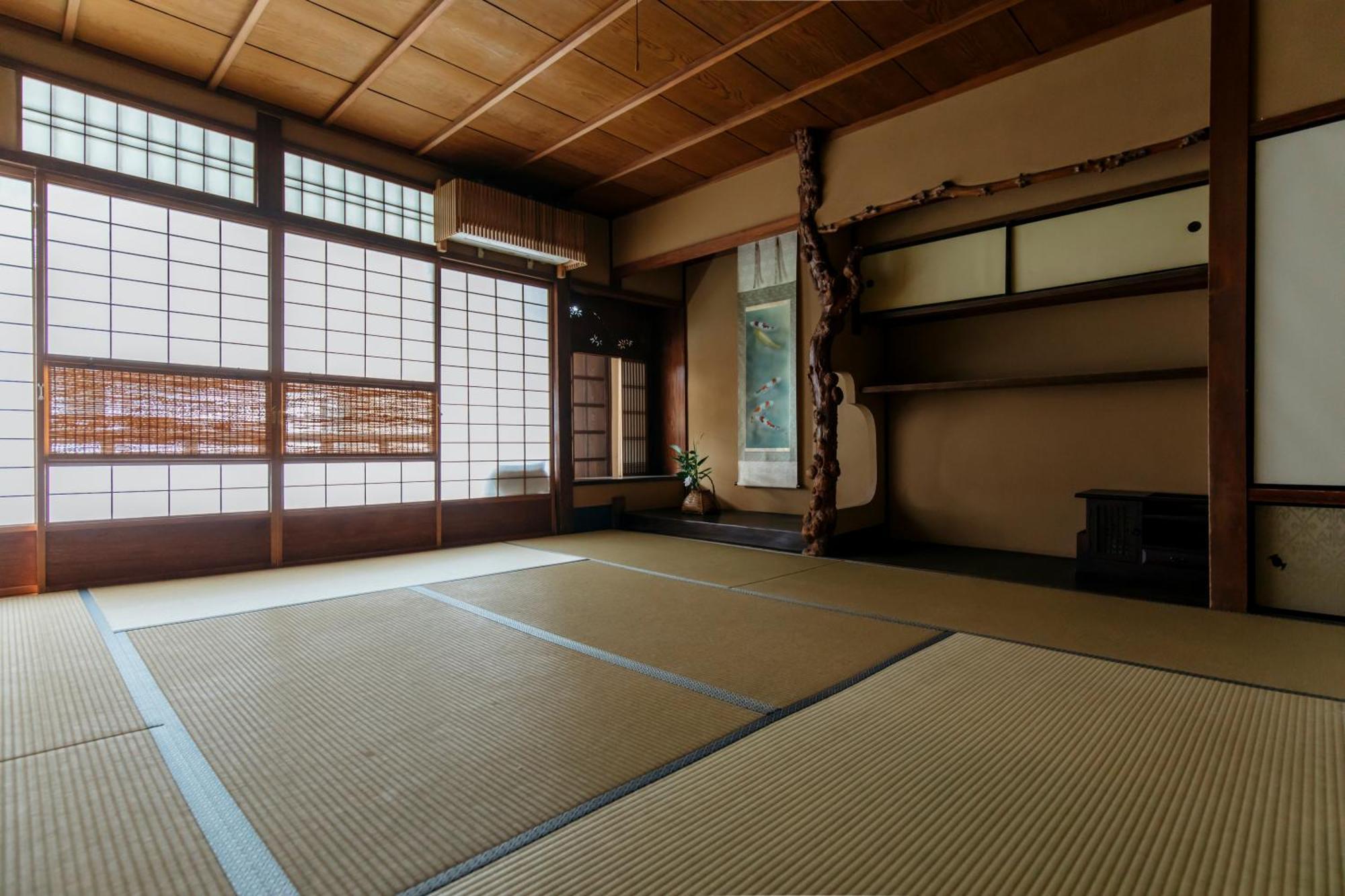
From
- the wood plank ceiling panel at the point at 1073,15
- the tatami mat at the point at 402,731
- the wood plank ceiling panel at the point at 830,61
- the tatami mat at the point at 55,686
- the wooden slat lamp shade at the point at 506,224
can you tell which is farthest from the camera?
the wooden slat lamp shade at the point at 506,224

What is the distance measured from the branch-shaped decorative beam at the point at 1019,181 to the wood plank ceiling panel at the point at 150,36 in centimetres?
381

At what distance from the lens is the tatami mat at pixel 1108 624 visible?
7.44 feet

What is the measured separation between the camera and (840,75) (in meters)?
3.85

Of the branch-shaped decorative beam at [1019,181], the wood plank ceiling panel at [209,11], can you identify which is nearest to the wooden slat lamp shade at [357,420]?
the wood plank ceiling panel at [209,11]

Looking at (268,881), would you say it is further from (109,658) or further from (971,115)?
(971,115)

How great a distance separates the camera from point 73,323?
11.9 ft

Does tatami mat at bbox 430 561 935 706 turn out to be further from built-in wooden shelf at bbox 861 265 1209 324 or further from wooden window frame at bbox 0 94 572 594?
built-in wooden shelf at bbox 861 265 1209 324

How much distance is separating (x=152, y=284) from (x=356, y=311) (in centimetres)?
118

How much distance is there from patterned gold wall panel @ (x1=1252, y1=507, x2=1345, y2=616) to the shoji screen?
0.16m

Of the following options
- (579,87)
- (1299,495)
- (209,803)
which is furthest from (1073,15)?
(209,803)

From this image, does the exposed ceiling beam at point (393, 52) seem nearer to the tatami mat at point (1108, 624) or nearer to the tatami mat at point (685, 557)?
the tatami mat at point (685, 557)

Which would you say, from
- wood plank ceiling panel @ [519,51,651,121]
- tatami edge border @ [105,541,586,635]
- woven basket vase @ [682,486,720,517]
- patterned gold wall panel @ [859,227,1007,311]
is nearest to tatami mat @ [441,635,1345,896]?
tatami edge border @ [105,541,586,635]

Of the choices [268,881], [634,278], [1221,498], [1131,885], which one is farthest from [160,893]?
[634,278]

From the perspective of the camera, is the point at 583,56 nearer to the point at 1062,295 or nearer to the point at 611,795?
the point at 1062,295
